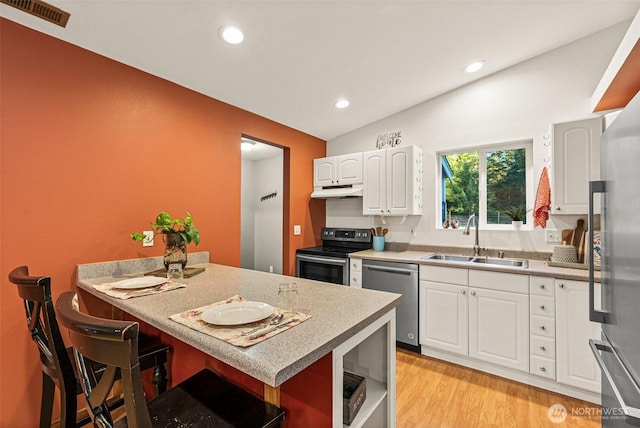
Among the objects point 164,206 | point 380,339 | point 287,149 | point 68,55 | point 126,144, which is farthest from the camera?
point 287,149

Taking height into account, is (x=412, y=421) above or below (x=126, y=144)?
Answer: below

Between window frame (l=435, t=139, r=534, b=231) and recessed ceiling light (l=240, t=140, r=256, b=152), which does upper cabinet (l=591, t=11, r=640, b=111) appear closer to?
window frame (l=435, t=139, r=534, b=231)

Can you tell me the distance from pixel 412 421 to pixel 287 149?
2.86 meters

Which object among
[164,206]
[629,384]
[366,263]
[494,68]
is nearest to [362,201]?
[366,263]

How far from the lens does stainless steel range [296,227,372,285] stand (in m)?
3.09

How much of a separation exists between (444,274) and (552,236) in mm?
1064

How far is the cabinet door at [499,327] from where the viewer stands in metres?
2.21

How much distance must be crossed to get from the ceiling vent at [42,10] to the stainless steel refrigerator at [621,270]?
2.64 meters

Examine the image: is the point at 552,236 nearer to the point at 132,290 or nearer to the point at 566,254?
the point at 566,254

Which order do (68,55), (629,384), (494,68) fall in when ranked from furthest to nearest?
(494,68) < (68,55) < (629,384)

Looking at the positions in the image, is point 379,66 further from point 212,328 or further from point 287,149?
point 212,328

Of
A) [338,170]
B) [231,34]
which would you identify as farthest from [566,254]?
[231,34]

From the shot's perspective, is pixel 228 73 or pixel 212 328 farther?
pixel 228 73

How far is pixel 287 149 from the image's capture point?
3.47 meters
